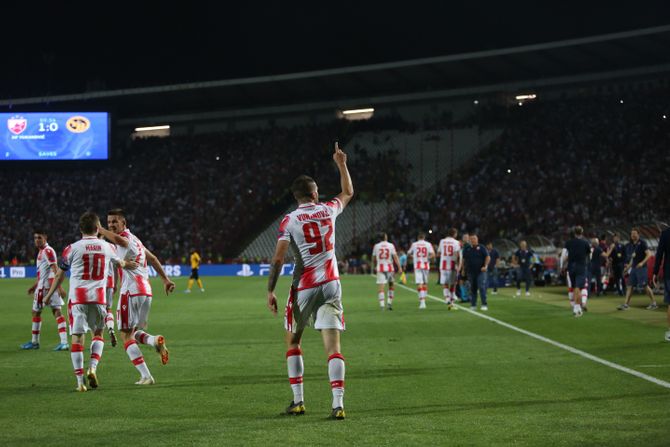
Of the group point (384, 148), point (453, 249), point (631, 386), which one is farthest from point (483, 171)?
point (631, 386)

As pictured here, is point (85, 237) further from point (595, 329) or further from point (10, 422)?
point (595, 329)

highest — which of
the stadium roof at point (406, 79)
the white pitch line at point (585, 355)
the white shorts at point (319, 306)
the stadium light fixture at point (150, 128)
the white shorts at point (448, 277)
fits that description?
the stadium roof at point (406, 79)

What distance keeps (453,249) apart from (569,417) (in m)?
18.2

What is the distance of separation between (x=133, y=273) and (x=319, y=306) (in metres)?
3.49

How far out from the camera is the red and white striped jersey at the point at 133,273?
1112 centimetres

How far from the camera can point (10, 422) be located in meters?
8.33

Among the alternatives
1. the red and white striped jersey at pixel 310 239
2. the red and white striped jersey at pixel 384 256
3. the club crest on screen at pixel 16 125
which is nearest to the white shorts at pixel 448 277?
the red and white striped jersey at pixel 384 256

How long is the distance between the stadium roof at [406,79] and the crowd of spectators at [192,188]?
8.27ft

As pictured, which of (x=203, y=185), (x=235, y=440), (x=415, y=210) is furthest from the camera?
(x=203, y=185)

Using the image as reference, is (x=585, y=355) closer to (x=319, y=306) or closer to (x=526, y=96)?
(x=319, y=306)

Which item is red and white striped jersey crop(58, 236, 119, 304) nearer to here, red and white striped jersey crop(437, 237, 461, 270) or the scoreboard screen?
red and white striped jersey crop(437, 237, 461, 270)

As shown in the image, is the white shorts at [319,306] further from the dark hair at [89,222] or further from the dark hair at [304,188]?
the dark hair at [89,222]

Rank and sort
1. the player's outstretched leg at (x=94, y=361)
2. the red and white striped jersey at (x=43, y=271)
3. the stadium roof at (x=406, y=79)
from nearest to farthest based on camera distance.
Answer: the player's outstretched leg at (x=94, y=361) → the red and white striped jersey at (x=43, y=271) → the stadium roof at (x=406, y=79)

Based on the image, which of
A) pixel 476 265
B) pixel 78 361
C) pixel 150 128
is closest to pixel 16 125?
pixel 150 128
